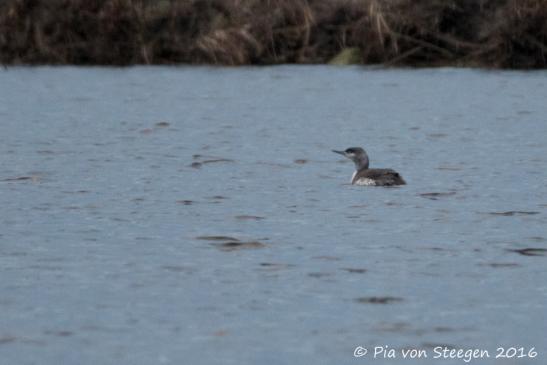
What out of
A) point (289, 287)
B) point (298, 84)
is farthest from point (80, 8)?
point (289, 287)

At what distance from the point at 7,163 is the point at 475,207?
5.96m

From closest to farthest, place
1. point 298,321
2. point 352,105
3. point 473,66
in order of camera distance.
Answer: point 298,321 → point 352,105 → point 473,66

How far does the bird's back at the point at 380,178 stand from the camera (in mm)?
15094

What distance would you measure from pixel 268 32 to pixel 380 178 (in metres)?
17.6

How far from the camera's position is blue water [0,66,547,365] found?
27.3ft

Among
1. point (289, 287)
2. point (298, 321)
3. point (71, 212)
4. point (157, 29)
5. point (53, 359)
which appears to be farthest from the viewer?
point (157, 29)

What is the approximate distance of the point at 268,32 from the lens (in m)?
32.5

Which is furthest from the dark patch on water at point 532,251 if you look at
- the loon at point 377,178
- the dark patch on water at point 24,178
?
the dark patch on water at point 24,178

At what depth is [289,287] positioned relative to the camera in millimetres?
9633

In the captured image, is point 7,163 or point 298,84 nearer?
point 7,163

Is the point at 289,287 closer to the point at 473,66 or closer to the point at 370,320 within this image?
the point at 370,320

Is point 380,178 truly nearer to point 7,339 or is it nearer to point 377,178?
point 377,178

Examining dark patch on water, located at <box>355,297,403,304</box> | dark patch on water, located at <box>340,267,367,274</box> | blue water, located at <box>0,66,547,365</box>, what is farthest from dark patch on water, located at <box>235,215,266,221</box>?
dark patch on water, located at <box>355,297,403,304</box>

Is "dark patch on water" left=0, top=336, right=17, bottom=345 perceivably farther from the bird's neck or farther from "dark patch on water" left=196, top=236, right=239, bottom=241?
the bird's neck
